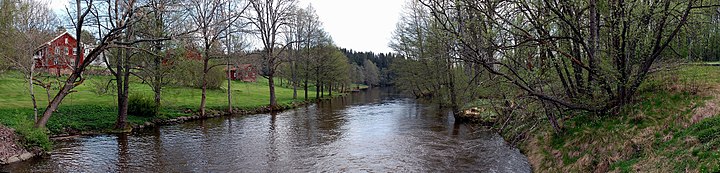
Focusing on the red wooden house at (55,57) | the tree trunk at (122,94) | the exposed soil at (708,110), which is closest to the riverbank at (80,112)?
the tree trunk at (122,94)

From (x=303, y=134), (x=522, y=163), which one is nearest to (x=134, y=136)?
(x=303, y=134)

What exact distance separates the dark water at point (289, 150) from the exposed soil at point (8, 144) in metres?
0.58

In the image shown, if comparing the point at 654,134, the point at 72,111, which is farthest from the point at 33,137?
the point at 654,134

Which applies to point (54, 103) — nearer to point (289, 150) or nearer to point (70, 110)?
point (70, 110)

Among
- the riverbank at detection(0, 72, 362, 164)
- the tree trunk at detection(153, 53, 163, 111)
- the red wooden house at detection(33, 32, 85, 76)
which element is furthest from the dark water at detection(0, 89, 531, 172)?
the red wooden house at detection(33, 32, 85, 76)

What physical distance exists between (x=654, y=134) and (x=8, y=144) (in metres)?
17.3

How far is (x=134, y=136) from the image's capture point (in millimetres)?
18219

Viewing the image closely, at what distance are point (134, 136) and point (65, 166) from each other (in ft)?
20.8

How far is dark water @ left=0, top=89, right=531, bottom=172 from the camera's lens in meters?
12.1

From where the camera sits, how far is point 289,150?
15.0 m

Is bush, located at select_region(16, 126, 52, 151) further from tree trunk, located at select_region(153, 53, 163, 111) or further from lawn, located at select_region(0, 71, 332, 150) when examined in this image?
tree trunk, located at select_region(153, 53, 163, 111)

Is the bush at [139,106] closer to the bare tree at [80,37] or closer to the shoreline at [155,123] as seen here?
the shoreline at [155,123]

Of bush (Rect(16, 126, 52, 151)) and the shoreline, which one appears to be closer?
the shoreline

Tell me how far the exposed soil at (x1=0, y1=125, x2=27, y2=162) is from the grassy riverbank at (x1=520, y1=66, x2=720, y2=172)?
15123 millimetres
